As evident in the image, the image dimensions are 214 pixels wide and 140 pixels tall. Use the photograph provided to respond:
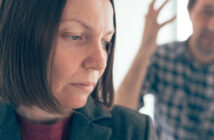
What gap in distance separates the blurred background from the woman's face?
0.32 metres

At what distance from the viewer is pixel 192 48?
730 millimetres

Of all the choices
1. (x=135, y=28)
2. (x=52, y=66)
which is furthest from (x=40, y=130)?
(x=135, y=28)

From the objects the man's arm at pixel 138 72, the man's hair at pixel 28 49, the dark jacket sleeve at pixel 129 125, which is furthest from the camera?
the man's arm at pixel 138 72

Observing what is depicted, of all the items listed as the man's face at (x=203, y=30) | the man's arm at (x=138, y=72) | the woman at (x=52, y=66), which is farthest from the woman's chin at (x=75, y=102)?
the man's face at (x=203, y=30)

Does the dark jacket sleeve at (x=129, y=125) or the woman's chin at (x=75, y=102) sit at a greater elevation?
the woman's chin at (x=75, y=102)

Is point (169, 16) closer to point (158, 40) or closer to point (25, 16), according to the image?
point (158, 40)

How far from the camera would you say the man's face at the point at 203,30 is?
69 centimetres

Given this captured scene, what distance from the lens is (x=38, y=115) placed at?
0.48 meters

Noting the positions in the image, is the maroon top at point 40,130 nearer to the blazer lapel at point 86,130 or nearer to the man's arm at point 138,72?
the blazer lapel at point 86,130

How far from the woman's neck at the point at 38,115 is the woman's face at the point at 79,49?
74mm

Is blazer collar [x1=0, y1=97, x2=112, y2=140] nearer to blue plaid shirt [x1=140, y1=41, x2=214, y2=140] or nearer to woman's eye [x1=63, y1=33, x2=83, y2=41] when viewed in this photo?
woman's eye [x1=63, y1=33, x2=83, y2=41]

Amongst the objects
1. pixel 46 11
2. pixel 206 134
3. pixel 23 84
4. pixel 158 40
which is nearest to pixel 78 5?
pixel 46 11

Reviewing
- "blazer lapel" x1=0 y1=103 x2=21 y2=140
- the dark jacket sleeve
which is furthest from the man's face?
"blazer lapel" x1=0 y1=103 x2=21 y2=140

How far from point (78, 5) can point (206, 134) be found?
22.2 inches
